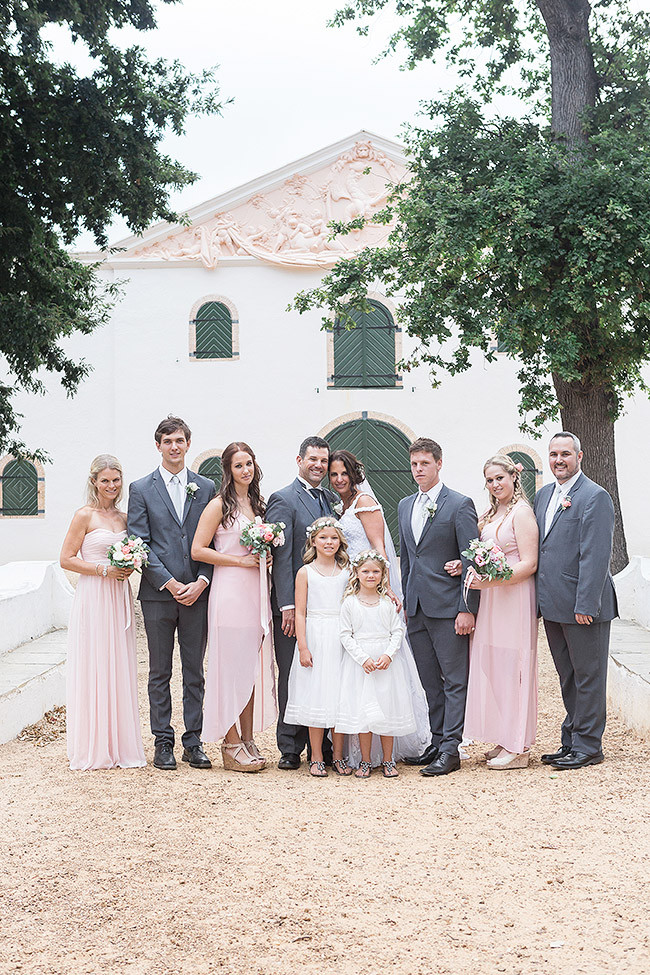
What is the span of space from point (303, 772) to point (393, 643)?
0.95 m

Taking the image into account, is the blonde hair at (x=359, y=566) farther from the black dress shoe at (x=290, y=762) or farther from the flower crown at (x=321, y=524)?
the black dress shoe at (x=290, y=762)

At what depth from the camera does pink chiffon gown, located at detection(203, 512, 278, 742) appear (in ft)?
19.1

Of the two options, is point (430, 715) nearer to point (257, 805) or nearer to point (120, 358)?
point (257, 805)

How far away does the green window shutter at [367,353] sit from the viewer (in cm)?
1912

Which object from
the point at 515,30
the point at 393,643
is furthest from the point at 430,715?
the point at 515,30

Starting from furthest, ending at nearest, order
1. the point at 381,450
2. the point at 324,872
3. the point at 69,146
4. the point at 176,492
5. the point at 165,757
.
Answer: the point at 381,450 → the point at 69,146 → the point at 176,492 → the point at 165,757 → the point at 324,872

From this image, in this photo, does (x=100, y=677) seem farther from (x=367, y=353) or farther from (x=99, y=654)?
(x=367, y=353)

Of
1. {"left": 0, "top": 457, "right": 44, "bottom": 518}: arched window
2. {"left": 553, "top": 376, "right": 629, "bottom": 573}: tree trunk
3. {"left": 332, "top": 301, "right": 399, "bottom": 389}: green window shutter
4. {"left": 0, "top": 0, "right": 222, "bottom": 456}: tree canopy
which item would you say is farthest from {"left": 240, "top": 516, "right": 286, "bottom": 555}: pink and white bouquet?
{"left": 0, "top": 457, "right": 44, "bottom": 518}: arched window

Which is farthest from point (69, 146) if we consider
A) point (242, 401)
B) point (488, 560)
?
point (242, 401)

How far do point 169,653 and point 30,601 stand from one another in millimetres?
4163

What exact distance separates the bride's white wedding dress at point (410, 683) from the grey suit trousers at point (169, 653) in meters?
0.96

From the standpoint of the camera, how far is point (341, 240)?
19.6 meters

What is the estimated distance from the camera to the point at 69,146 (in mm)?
9578

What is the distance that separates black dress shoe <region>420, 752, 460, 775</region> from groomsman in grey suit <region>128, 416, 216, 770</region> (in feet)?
4.34
